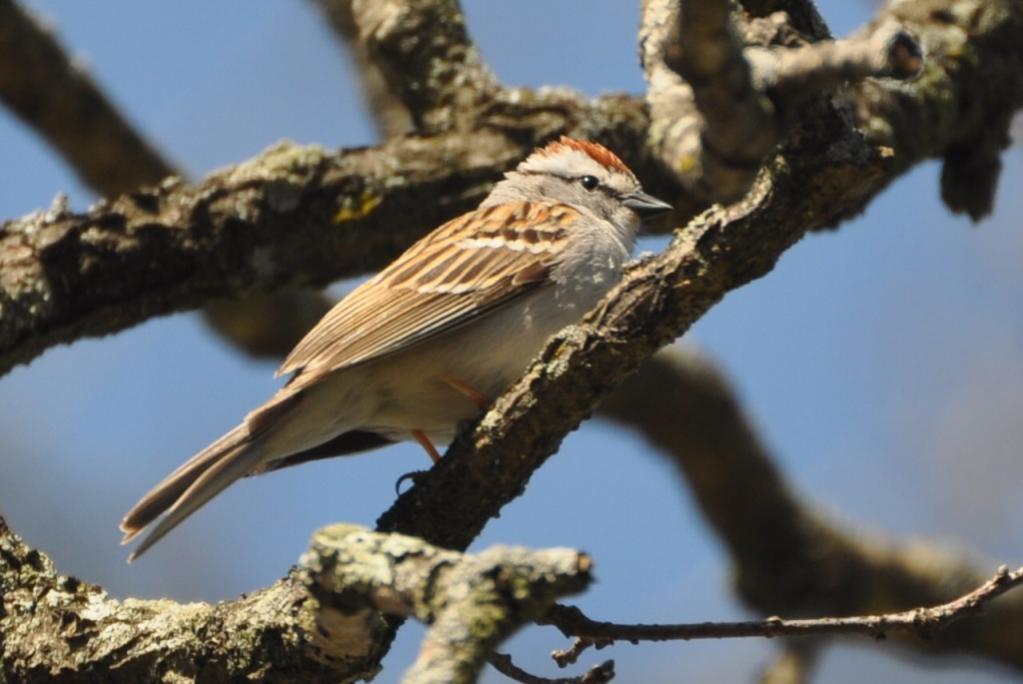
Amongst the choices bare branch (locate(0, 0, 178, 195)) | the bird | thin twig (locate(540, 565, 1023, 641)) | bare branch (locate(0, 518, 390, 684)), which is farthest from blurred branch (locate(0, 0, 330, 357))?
thin twig (locate(540, 565, 1023, 641))

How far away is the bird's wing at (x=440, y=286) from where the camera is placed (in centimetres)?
423

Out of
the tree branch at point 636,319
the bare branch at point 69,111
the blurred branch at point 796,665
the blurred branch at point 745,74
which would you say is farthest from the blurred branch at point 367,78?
the blurred branch at point 745,74

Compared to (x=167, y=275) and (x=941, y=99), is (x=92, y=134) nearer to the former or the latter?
(x=167, y=275)

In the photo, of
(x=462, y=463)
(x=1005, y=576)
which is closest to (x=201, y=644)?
(x=462, y=463)

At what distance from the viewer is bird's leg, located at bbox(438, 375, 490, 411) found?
4211 millimetres

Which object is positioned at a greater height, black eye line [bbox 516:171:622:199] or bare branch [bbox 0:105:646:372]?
black eye line [bbox 516:171:622:199]

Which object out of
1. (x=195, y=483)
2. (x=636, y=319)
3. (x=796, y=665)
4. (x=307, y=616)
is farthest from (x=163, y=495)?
(x=796, y=665)

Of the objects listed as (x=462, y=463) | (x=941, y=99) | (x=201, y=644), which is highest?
(x=941, y=99)

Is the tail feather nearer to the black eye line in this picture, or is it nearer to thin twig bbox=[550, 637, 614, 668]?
thin twig bbox=[550, 637, 614, 668]

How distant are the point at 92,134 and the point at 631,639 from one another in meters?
3.56

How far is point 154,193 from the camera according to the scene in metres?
4.44

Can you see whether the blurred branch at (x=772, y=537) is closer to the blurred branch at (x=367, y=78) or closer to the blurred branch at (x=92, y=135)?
the blurred branch at (x=92, y=135)

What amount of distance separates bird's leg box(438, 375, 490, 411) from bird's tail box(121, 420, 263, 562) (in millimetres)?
579

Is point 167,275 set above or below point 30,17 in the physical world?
below
